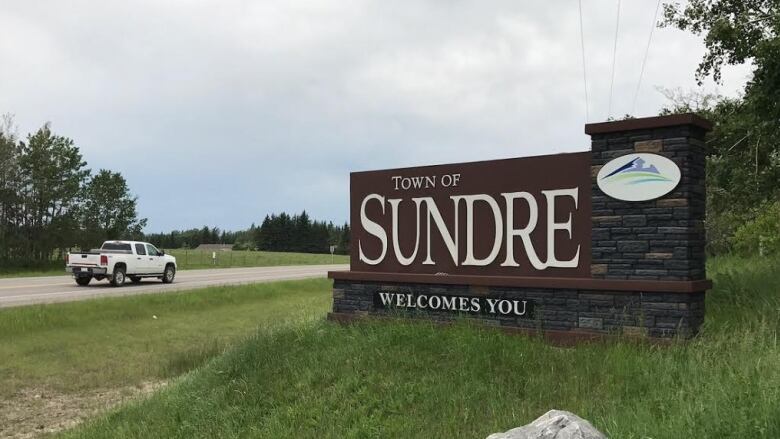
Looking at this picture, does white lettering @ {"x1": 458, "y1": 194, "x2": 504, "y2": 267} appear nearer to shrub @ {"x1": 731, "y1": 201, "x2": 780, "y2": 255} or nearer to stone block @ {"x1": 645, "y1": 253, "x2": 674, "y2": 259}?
stone block @ {"x1": 645, "y1": 253, "x2": 674, "y2": 259}

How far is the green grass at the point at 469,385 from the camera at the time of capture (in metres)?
4.45

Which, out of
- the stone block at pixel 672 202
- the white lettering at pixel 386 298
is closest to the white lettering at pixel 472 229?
the white lettering at pixel 386 298

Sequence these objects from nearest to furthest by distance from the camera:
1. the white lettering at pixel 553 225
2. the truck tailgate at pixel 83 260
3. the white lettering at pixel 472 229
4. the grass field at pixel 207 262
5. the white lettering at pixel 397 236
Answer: the white lettering at pixel 553 225 < the white lettering at pixel 472 229 < the white lettering at pixel 397 236 < the truck tailgate at pixel 83 260 < the grass field at pixel 207 262

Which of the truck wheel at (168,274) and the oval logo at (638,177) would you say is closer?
the oval logo at (638,177)

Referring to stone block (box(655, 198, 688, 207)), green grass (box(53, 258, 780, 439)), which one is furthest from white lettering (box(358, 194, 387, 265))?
stone block (box(655, 198, 688, 207))

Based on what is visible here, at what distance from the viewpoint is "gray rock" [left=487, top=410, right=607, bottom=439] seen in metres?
3.55

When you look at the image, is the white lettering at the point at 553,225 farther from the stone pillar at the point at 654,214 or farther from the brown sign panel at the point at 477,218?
the stone pillar at the point at 654,214

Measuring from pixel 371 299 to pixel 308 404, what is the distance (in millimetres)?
2847

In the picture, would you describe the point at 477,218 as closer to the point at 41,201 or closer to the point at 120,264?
the point at 120,264

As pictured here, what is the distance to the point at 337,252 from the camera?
A: 113125 mm

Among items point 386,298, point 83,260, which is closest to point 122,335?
point 386,298

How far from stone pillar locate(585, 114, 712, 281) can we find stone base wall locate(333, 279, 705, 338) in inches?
10.0

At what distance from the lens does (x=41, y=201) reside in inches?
1671

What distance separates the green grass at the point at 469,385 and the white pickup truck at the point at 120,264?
58.6 feet
